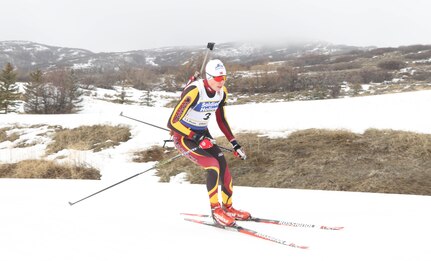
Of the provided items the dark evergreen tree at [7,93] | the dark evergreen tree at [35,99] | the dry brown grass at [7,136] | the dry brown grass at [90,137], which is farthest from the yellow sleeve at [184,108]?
the dark evergreen tree at [7,93]

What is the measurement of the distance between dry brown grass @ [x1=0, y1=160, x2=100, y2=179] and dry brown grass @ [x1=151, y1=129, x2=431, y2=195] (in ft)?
7.60

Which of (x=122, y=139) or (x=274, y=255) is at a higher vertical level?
(x=274, y=255)

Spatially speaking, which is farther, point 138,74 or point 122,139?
point 138,74

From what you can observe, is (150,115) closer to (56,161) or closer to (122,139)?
(122,139)

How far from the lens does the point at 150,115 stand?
15164 mm

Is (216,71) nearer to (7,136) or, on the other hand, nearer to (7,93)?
(7,136)

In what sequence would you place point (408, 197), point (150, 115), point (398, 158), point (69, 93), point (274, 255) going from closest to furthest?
point (274, 255)
point (408, 197)
point (398, 158)
point (150, 115)
point (69, 93)

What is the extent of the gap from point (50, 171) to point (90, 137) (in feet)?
10.1

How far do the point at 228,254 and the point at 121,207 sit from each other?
2.73 m

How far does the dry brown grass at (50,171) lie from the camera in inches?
420

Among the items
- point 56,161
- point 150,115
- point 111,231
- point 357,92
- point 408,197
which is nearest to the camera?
point 111,231

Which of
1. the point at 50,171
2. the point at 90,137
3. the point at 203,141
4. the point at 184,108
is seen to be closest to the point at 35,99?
the point at 90,137

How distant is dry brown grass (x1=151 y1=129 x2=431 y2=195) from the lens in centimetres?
780

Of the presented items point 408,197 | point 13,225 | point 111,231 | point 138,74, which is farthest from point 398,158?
point 138,74
